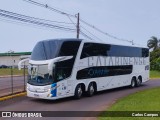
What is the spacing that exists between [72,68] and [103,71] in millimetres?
3954

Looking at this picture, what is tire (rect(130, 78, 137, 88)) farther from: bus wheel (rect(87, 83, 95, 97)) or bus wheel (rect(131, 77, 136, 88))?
bus wheel (rect(87, 83, 95, 97))

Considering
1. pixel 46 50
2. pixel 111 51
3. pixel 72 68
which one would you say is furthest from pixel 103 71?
pixel 46 50

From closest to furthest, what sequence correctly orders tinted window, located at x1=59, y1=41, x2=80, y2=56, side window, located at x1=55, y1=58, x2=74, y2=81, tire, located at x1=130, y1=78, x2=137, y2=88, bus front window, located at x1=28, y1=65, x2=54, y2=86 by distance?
1. bus front window, located at x1=28, y1=65, x2=54, y2=86
2. side window, located at x1=55, y1=58, x2=74, y2=81
3. tinted window, located at x1=59, y1=41, x2=80, y2=56
4. tire, located at x1=130, y1=78, x2=137, y2=88

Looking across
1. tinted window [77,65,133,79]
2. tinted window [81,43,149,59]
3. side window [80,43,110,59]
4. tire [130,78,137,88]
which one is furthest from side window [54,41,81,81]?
tire [130,78,137,88]

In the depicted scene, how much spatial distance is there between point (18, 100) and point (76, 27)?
21.8m

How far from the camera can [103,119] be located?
493 inches

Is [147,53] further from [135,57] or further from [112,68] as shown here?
[112,68]

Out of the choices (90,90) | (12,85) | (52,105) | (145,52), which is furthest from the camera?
(145,52)

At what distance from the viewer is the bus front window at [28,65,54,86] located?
18359 millimetres

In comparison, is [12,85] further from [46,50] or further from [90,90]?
[90,90]

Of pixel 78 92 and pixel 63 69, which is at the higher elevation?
pixel 63 69

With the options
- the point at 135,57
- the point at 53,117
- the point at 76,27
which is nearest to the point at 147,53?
the point at 135,57

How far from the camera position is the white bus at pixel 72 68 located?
18.4 meters

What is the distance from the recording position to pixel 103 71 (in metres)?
23.1
